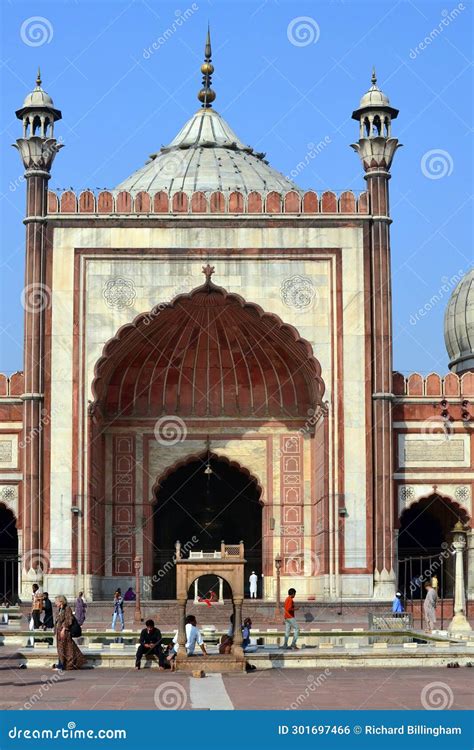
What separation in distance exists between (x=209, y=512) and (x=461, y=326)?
27.4 feet

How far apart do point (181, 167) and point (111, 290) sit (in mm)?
6268

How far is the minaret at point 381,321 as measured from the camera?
2641 cm

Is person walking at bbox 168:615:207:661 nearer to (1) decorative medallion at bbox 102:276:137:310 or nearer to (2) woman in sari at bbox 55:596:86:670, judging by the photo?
(2) woman in sari at bbox 55:596:86:670

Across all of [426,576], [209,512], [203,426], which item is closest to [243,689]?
[203,426]

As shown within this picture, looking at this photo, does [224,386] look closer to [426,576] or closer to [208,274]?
[208,274]

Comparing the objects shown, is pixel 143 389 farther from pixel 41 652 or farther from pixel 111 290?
pixel 41 652

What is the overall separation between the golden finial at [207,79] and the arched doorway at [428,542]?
12.1 meters

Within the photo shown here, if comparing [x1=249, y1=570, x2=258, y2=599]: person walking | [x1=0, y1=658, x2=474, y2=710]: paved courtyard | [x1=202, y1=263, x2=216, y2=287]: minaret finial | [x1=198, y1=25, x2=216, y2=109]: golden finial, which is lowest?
[x1=249, y1=570, x2=258, y2=599]: person walking

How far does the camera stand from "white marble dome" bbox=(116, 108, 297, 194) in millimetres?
31469

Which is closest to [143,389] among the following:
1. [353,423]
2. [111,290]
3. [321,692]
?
[111,290]

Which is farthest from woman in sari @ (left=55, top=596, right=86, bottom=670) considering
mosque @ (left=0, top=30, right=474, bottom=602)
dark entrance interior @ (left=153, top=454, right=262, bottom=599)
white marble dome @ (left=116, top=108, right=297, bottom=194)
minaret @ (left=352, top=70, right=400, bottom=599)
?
white marble dome @ (left=116, top=108, right=297, bottom=194)

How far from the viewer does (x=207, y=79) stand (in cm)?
3522

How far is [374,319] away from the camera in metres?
26.9

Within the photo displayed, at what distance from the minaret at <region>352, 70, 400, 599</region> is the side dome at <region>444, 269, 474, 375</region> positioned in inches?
270
